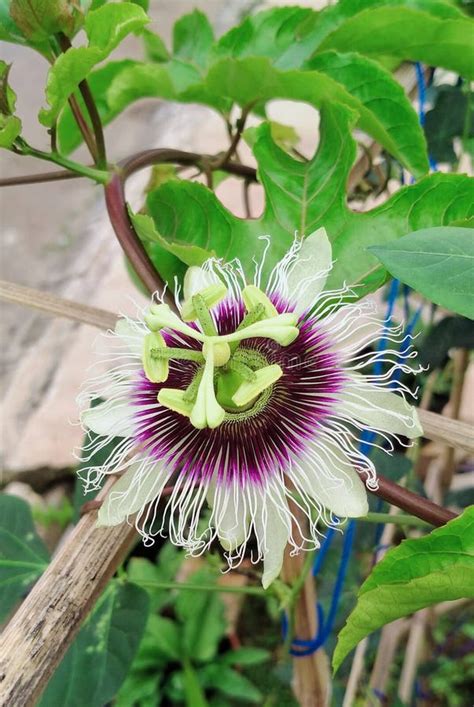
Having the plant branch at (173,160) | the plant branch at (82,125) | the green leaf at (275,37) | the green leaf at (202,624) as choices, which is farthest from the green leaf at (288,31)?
the green leaf at (202,624)

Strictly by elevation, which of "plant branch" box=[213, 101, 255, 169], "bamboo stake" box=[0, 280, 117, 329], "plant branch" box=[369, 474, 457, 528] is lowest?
"plant branch" box=[369, 474, 457, 528]

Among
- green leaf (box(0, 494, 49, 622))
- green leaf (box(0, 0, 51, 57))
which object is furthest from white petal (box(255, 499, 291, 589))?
green leaf (box(0, 0, 51, 57))

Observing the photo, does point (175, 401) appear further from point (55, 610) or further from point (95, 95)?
point (95, 95)

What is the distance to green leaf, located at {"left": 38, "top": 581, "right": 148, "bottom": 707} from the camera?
0.54m

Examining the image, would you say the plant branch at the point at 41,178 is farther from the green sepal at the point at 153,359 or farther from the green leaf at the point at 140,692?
the green leaf at the point at 140,692

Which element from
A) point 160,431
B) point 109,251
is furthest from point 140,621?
point 109,251

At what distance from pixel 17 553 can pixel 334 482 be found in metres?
0.34

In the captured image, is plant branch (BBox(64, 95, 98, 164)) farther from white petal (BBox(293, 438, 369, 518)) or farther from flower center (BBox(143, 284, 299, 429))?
white petal (BBox(293, 438, 369, 518))

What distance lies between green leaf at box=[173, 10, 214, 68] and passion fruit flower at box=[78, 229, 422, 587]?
42cm

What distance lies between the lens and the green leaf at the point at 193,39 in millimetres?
860

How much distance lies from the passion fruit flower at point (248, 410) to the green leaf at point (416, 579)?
4 centimetres

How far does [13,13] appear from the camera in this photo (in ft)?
1.73

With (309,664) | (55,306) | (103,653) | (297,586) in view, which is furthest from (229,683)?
(55,306)

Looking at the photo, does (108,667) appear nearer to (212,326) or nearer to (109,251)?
(212,326)
